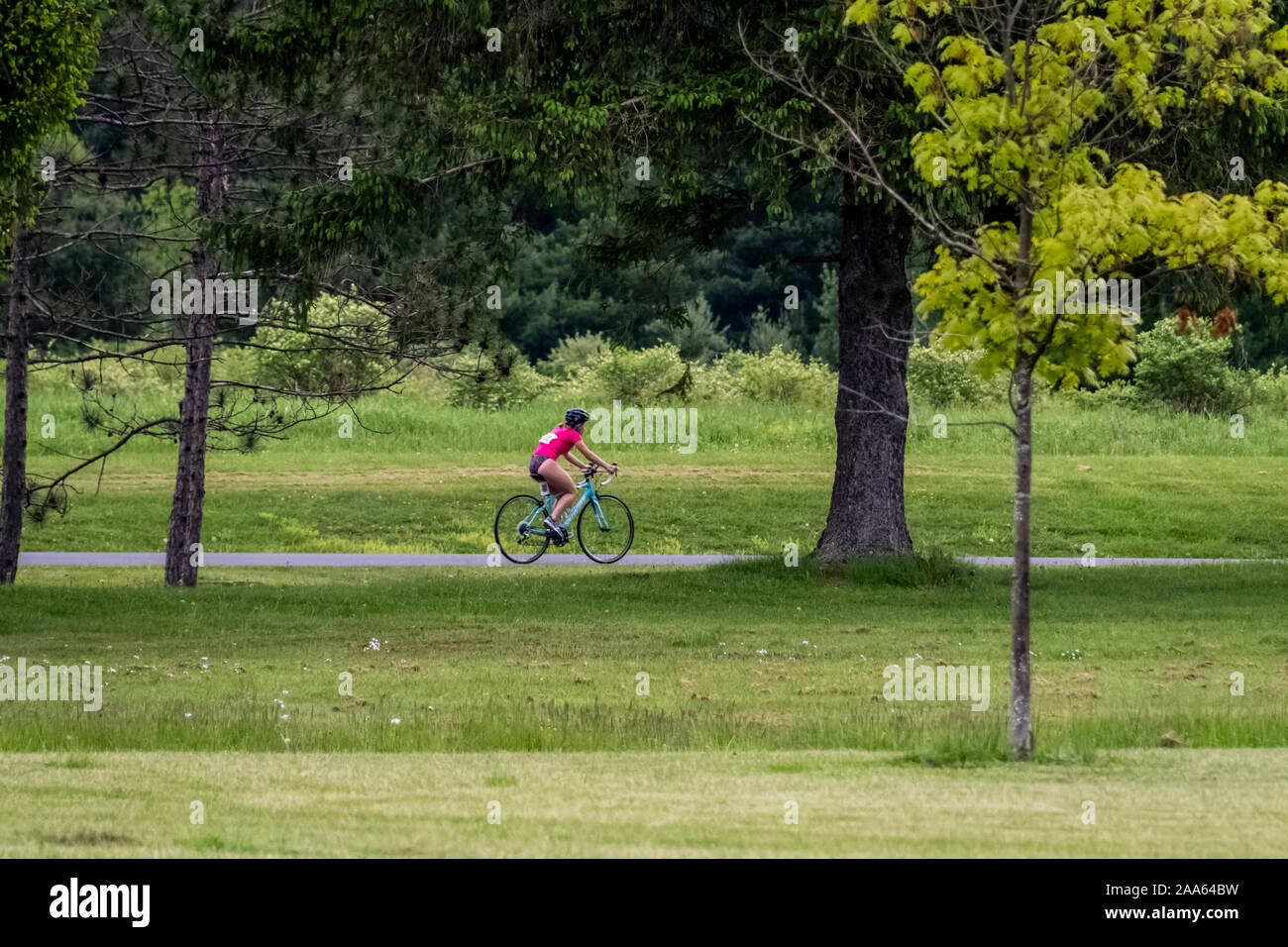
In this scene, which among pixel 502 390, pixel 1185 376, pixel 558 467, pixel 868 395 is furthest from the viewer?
pixel 502 390

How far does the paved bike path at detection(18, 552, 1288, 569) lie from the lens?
24609 mm

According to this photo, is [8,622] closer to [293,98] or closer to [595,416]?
[293,98]

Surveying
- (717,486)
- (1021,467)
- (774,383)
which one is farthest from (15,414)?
(774,383)

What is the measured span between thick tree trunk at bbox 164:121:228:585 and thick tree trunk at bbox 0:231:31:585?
5.89 feet

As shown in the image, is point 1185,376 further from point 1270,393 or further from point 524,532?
point 524,532

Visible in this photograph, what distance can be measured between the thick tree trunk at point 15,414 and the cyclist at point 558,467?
616 cm

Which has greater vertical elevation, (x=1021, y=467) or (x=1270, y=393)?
(x=1270, y=393)

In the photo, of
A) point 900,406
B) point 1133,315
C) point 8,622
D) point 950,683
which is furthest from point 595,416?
point 1133,315

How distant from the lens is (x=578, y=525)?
963 inches

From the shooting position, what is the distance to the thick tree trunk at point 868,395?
20906mm

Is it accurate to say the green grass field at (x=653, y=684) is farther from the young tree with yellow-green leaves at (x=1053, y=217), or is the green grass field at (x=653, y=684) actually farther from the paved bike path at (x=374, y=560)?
the young tree with yellow-green leaves at (x=1053, y=217)

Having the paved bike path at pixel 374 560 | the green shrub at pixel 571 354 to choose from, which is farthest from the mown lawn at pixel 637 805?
the green shrub at pixel 571 354

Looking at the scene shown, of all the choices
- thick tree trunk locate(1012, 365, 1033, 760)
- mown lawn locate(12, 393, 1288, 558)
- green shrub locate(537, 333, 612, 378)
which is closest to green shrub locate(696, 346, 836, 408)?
mown lawn locate(12, 393, 1288, 558)

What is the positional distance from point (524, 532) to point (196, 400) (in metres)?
5.04
